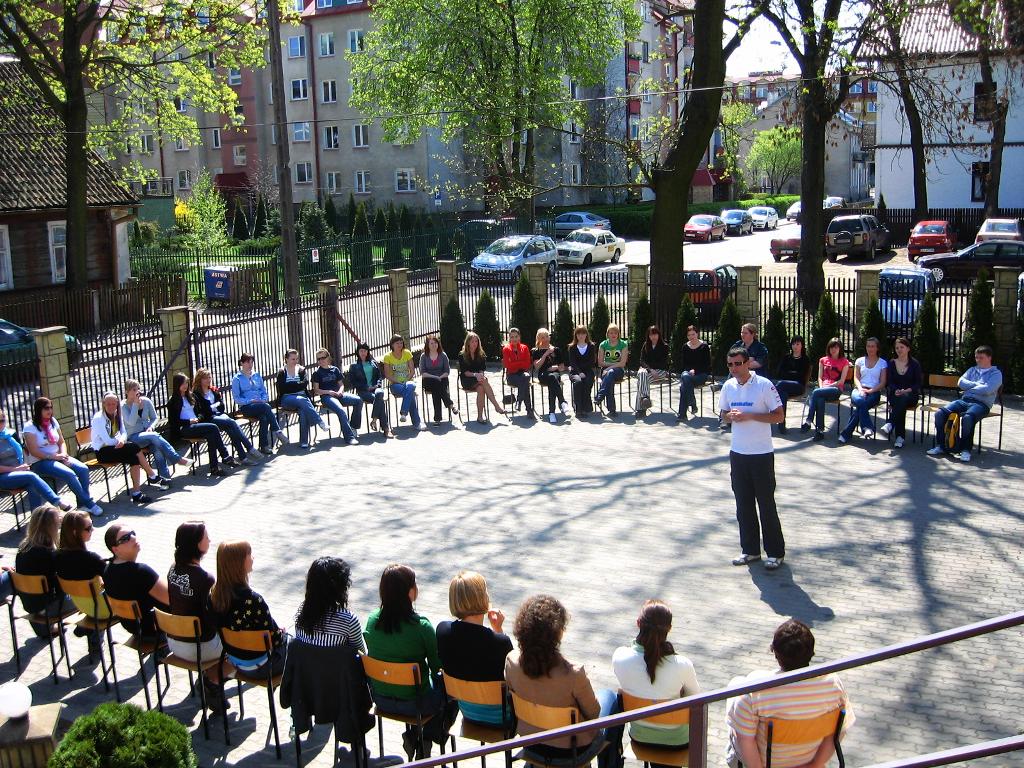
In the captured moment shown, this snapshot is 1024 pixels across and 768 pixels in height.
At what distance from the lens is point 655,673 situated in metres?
5.84

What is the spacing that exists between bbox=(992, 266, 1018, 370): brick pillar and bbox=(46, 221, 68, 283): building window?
899 inches

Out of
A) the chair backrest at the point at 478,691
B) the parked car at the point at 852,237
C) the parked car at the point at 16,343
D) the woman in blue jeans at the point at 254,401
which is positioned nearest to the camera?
the chair backrest at the point at 478,691

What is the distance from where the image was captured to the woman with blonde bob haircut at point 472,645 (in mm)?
6074

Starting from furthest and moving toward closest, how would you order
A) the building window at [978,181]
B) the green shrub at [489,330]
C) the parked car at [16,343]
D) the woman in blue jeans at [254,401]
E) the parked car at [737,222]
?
the parked car at [737,222] → the building window at [978,181] → the parked car at [16,343] → the green shrub at [489,330] → the woman in blue jeans at [254,401]

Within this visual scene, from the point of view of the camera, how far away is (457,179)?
56656 millimetres

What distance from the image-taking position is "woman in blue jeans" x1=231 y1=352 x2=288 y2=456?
14.9 meters

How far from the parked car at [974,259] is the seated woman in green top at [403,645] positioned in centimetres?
2787

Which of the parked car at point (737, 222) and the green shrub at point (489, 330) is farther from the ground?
the parked car at point (737, 222)

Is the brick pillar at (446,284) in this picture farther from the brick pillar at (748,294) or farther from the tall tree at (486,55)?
the tall tree at (486,55)

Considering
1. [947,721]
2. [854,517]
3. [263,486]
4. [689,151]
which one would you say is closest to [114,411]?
[263,486]

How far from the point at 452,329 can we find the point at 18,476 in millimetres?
10540

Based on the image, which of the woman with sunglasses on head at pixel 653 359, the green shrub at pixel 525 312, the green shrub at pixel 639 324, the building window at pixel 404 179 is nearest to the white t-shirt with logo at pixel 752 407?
the woman with sunglasses on head at pixel 653 359

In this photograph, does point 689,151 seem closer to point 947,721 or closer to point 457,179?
point 947,721

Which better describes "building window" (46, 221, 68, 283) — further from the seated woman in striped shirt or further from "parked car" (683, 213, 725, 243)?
"parked car" (683, 213, 725, 243)
